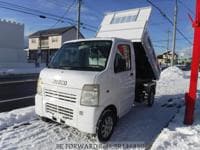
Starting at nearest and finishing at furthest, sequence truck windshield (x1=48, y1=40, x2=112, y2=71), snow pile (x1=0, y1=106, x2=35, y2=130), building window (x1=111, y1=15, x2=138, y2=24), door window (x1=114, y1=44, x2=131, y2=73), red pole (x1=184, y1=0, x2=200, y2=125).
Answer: truck windshield (x1=48, y1=40, x2=112, y2=71) < door window (x1=114, y1=44, x2=131, y2=73) < red pole (x1=184, y1=0, x2=200, y2=125) < snow pile (x1=0, y1=106, x2=35, y2=130) < building window (x1=111, y1=15, x2=138, y2=24)

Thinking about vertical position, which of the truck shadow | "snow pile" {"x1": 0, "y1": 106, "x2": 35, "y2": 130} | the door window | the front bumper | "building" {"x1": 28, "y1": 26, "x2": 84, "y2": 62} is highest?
"building" {"x1": 28, "y1": 26, "x2": 84, "y2": 62}

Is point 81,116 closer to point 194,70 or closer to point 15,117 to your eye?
point 15,117

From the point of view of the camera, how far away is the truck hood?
4422mm

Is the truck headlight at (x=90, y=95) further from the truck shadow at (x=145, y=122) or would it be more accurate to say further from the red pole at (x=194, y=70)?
the red pole at (x=194, y=70)

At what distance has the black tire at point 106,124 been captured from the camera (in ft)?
15.2

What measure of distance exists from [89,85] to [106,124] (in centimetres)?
109

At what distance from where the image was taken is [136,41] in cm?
669

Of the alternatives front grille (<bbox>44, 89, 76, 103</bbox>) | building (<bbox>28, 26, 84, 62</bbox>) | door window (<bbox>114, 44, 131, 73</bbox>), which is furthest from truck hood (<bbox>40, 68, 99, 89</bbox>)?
building (<bbox>28, 26, 84, 62</bbox>)

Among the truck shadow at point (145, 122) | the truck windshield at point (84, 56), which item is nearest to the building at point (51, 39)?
the truck shadow at point (145, 122)

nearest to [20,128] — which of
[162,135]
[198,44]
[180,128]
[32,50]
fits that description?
[162,135]

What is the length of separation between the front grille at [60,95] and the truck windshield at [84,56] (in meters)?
0.61

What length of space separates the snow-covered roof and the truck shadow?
94.2 inches

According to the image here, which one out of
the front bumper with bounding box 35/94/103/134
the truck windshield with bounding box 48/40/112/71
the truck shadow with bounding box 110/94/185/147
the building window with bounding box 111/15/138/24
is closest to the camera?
the front bumper with bounding box 35/94/103/134

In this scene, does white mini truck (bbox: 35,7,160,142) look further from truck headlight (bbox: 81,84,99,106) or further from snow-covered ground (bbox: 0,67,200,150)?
snow-covered ground (bbox: 0,67,200,150)
